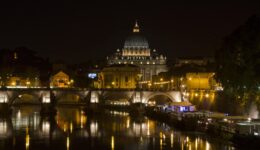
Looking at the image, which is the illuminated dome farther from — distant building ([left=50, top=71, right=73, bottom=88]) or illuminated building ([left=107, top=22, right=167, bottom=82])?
distant building ([left=50, top=71, right=73, bottom=88])

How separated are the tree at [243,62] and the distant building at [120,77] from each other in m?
69.8

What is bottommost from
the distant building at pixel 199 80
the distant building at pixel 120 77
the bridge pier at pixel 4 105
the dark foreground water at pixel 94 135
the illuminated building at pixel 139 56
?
the dark foreground water at pixel 94 135

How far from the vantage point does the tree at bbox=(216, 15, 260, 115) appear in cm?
3741

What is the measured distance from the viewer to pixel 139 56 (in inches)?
5969

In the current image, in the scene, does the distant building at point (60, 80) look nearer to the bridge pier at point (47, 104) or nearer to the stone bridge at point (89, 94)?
the stone bridge at point (89, 94)

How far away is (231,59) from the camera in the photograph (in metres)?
40.0

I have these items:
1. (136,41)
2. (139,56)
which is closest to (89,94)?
(139,56)

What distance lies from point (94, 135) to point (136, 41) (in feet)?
366

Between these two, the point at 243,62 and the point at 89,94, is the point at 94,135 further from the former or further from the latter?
the point at 89,94

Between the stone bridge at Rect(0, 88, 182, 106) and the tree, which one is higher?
the tree

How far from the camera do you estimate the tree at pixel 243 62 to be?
123ft

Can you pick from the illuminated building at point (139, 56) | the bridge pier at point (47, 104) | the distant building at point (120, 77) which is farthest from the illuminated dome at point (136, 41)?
the bridge pier at point (47, 104)

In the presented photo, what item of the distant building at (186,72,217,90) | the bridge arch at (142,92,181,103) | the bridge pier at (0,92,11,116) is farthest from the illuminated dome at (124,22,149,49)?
the bridge pier at (0,92,11,116)

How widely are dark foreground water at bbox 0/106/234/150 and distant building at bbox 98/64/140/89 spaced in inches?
2100
